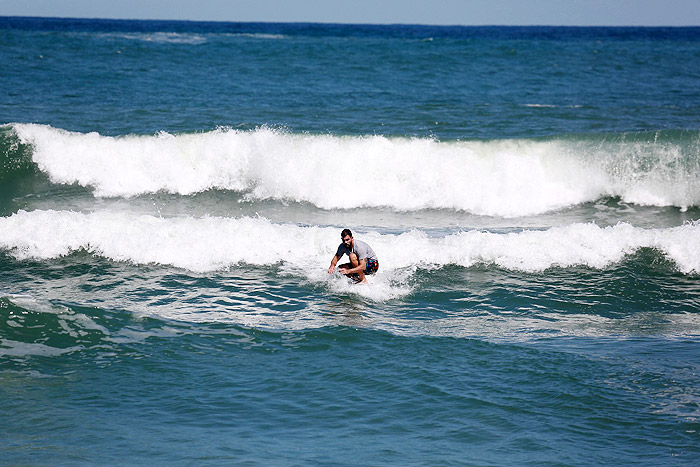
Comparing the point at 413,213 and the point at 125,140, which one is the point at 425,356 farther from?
the point at 125,140

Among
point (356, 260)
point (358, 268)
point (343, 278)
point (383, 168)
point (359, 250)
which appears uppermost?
point (383, 168)

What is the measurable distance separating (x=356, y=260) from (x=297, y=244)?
2784mm

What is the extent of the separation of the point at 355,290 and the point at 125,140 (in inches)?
390

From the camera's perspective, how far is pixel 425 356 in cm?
859

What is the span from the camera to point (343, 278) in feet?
36.6

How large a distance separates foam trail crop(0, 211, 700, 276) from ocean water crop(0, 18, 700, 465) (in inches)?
2.0

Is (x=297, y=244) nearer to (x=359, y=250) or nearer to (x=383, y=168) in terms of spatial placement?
(x=359, y=250)

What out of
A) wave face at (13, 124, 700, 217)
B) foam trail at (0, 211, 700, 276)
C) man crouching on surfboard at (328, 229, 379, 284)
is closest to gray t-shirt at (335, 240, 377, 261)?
man crouching on surfboard at (328, 229, 379, 284)

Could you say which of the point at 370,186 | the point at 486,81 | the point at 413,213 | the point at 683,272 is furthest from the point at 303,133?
the point at 486,81

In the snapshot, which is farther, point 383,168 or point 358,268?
point 383,168

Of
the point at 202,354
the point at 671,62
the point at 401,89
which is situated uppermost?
the point at 671,62

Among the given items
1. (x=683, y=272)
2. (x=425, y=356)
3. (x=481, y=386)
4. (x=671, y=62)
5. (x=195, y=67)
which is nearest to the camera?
(x=481, y=386)

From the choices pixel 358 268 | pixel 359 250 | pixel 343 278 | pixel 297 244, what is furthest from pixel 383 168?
pixel 358 268

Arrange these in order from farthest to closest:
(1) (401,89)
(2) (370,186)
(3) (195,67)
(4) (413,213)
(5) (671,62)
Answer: (5) (671,62) → (3) (195,67) → (1) (401,89) → (2) (370,186) → (4) (413,213)
